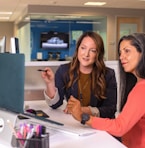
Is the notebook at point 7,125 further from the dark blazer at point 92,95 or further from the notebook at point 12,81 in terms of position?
the dark blazer at point 92,95

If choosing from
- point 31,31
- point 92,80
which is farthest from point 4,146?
point 31,31

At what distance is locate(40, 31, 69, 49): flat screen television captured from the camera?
976 cm

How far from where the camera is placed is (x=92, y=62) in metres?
1.77

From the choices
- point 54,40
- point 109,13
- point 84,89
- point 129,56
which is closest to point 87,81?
point 84,89

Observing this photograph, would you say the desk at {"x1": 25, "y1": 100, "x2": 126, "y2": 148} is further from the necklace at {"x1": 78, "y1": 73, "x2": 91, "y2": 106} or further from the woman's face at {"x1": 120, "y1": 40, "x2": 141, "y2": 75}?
the necklace at {"x1": 78, "y1": 73, "x2": 91, "y2": 106}

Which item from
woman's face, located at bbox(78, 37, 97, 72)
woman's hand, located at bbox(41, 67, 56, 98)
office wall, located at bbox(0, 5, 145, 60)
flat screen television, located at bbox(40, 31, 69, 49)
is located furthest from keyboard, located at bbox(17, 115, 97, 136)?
flat screen television, located at bbox(40, 31, 69, 49)

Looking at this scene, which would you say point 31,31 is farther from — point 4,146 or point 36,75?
point 4,146

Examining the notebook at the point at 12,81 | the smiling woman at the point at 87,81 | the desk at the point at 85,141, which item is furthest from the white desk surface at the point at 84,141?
the smiling woman at the point at 87,81

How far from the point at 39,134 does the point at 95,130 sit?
0.37 metres

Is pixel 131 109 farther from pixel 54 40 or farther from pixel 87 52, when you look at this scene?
pixel 54 40

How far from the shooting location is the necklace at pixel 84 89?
181cm

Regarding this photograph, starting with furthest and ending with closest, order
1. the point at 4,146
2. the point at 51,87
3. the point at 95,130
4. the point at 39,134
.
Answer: the point at 51,87 < the point at 95,130 < the point at 4,146 < the point at 39,134

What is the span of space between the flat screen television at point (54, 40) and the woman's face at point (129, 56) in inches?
332

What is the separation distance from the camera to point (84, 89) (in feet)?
5.98
